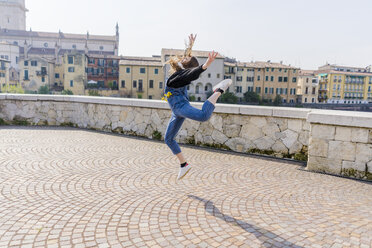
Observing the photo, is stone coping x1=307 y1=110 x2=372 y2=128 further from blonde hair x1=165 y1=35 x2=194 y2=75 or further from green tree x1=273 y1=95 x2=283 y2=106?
green tree x1=273 y1=95 x2=283 y2=106

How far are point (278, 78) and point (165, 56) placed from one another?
29.3 meters

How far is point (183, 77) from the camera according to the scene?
3.95 meters

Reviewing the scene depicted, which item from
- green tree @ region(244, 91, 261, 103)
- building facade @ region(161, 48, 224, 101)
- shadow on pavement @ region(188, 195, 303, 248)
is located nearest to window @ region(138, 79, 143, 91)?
building facade @ region(161, 48, 224, 101)

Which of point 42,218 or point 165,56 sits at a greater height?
point 165,56

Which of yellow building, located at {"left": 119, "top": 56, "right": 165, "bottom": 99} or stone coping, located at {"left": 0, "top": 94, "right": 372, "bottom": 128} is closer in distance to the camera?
stone coping, located at {"left": 0, "top": 94, "right": 372, "bottom": 128}

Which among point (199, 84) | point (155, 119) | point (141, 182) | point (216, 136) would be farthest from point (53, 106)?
point (199, 84)

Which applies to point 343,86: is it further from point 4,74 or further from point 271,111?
point 271,111

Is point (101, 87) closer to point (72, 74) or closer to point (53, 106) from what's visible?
point (72, 74)

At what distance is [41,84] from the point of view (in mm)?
67875

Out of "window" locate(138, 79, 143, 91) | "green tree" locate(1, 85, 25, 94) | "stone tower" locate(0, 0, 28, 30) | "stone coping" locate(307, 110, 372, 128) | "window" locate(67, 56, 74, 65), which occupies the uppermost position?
"stone tower" locate(0, 0, 28, 30)

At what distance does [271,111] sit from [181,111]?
291 centimetres

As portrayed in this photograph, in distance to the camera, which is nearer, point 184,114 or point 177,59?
point 184,114

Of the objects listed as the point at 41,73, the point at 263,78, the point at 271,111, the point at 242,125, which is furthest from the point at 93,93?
the point at 271,111

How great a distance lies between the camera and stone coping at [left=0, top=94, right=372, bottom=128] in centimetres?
489
